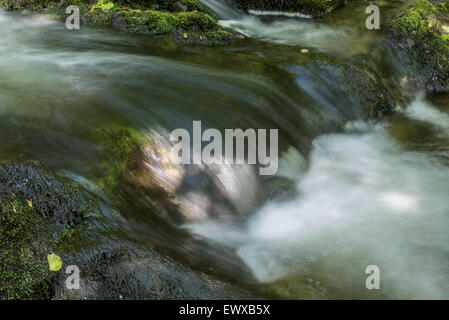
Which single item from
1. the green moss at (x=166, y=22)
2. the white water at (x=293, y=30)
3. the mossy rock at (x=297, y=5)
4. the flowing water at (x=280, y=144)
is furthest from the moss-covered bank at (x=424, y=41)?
the green moss at (x=166, y=22)

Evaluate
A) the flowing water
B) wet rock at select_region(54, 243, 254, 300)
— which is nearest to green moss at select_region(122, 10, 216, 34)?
the flowing water

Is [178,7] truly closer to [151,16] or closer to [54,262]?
[151,16]

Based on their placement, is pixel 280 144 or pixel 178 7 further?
pixel 178 7

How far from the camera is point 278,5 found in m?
8.76

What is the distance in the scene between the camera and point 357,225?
4.58m

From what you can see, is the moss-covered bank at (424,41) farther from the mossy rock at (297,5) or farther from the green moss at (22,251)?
the green moss at (22,251)

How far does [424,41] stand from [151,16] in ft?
15.6

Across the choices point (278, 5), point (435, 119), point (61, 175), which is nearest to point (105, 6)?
point (278, 5)

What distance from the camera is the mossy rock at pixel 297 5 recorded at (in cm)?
856

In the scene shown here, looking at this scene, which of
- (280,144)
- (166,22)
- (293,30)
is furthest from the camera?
(293,30)

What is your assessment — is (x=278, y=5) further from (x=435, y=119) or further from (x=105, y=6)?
(x=435, y=119)

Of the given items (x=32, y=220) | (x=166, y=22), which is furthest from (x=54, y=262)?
(x=166, y=22)

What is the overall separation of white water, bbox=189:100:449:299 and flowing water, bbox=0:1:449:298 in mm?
17

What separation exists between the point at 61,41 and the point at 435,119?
607cm
